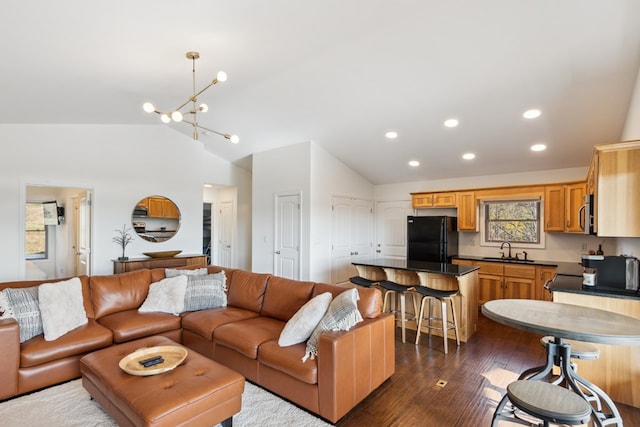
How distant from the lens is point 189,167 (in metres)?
6.27

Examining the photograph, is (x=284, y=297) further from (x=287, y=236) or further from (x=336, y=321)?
(x=287, y=236)

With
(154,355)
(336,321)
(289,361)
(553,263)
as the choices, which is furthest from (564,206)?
(154,355)

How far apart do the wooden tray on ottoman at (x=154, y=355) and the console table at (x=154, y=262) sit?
2476mm

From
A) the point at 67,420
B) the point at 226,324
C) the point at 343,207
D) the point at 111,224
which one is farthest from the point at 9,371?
the point at 343,207

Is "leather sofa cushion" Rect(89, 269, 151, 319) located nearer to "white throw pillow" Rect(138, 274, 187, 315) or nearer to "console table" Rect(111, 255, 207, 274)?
"white throw pillow" Rect(138, 274, 187, 315)

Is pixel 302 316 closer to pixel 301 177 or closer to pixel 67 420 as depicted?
pixel 67 420

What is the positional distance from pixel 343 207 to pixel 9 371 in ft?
15.9

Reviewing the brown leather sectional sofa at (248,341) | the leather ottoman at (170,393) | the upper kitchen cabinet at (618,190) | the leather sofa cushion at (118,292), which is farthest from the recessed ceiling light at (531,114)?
the leather sofa cushion at (118,292)

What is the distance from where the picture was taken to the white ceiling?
7.91 ft

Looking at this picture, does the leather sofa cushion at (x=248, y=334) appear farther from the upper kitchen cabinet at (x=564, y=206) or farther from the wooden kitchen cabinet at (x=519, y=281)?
the upper kitchen cabinet at (x=564, y=206)

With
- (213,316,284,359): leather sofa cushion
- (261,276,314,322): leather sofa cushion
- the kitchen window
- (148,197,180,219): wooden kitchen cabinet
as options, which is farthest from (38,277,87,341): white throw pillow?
the kitchen window

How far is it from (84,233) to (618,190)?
6906mm

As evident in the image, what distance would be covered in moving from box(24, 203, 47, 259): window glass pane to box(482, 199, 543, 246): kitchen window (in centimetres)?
847

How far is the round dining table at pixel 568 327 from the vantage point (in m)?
1.76
